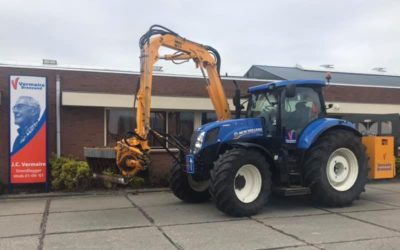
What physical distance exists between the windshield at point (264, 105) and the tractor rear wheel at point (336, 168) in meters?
Answer: 1.14

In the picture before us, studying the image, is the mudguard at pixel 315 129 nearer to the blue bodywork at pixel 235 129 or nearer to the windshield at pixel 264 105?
the windshield at pixel 264 105

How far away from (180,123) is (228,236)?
331 inches

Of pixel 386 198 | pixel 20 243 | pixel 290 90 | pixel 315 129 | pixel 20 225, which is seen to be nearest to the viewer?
pixel 20 243

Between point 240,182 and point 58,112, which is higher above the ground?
point 58,112

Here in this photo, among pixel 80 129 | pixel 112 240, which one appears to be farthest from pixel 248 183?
pixel 80 129

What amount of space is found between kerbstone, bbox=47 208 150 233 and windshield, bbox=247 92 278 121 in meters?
3.38

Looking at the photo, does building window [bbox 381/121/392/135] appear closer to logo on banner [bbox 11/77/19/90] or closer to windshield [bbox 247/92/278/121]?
windshield [bbox 247/92/278/121]

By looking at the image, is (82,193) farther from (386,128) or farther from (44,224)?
(386,128)

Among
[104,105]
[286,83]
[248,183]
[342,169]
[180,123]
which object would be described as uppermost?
[286,83]

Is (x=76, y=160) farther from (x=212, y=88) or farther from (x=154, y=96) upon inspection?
(x=212, y=88)

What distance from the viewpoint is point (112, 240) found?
26.1ft

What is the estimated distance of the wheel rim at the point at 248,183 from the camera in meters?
9.95

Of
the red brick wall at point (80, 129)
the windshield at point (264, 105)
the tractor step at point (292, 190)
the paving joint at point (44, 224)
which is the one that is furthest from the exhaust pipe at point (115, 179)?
the red brick wall at point (80, 129)

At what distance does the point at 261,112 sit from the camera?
450 inches
